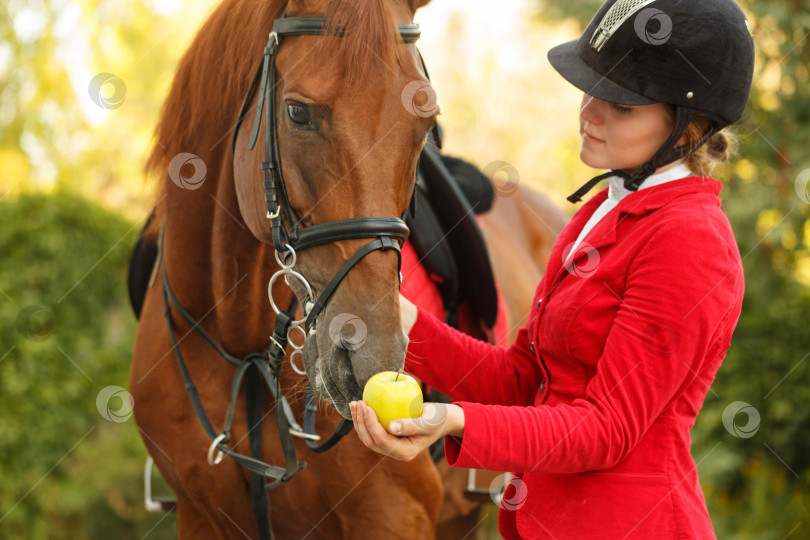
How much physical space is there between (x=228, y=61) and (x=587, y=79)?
103cm

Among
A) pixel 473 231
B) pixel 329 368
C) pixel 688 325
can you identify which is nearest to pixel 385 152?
pixel 329 368

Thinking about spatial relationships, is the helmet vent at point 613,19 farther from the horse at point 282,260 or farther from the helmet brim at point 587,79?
the horse at point 282,260

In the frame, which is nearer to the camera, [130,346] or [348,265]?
[348,265]

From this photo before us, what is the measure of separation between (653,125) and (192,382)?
162 centimetres

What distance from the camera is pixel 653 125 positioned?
5.30ft

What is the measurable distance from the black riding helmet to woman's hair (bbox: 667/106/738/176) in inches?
0.8
